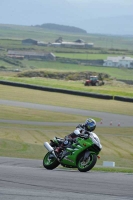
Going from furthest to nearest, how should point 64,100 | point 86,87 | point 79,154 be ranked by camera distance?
point 86,87
point 64,100
point 79,154

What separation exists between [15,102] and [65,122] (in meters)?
12.3

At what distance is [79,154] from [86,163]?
30 centimetres

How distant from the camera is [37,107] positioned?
51.3 m

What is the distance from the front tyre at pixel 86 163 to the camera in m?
14.9

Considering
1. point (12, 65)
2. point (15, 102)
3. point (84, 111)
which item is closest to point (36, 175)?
point (84, 111)

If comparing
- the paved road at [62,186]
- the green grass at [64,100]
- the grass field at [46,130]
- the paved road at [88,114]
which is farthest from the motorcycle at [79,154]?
the green grass at [64,100]

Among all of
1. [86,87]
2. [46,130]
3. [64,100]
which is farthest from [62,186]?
[86,87]

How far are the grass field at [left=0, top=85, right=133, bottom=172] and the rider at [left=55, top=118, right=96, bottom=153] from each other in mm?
5594

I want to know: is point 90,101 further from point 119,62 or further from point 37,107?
point 119,62

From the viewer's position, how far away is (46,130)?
1492 inches

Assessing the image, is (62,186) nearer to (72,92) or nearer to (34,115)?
(34,115)

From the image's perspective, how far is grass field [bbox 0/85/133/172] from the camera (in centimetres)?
2575

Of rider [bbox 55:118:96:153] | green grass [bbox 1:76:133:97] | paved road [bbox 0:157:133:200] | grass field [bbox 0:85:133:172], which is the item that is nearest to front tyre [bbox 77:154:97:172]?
rider [bbox 55:118:96:153]

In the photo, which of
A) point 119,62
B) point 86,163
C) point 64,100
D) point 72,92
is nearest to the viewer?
point 86,163
